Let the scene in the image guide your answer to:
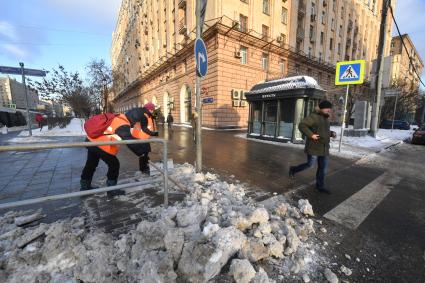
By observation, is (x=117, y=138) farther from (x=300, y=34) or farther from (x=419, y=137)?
(x=300, y=34)

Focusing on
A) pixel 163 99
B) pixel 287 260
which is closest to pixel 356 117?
pixel 287 260

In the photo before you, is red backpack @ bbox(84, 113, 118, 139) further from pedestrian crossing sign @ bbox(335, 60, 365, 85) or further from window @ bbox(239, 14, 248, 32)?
window @ bbox(239, 14, 248, 32)

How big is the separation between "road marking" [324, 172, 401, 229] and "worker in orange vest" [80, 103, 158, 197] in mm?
3150

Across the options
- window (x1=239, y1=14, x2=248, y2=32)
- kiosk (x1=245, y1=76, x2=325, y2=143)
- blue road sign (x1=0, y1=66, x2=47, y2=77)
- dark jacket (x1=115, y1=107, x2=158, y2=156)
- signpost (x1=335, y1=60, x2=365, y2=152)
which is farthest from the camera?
window (x1=239, y1=14, x2=248, y2=32)

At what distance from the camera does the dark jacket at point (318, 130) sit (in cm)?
387

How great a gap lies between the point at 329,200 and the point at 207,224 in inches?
97.9

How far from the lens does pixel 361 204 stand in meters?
3.42

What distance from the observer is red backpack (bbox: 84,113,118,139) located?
292 cm

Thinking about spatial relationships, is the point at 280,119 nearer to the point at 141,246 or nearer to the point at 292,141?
the point at 292,141

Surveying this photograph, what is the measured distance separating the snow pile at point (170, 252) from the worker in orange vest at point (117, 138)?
1.02 m

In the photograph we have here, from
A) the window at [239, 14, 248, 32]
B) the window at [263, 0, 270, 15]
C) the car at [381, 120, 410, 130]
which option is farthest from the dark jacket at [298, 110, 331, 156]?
the car at [381, 120, 410, 130]

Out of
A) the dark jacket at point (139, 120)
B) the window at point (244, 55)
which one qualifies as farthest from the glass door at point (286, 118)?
the window at point (244, 55)

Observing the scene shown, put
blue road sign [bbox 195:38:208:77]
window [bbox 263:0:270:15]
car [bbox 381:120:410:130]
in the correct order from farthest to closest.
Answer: car [bbox 381:120:410:130], window [bbox 263:0:270:15], blue road sign [bbox 195:38:208:77]

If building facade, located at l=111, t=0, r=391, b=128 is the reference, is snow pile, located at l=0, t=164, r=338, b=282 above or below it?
below
